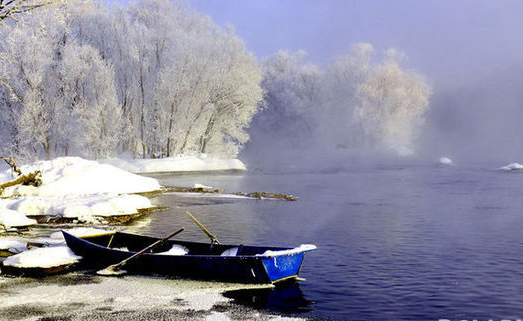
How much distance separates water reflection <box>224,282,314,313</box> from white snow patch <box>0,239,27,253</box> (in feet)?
23.9

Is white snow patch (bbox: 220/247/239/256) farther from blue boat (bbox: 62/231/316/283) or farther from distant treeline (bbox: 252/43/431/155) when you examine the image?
distant treeline (bbox: 252/43/431/155)

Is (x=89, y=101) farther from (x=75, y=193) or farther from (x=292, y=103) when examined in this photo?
(x=292, y=103)

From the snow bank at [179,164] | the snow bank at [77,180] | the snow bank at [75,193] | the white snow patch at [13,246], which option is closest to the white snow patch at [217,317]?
the white snow patch at [13,246]

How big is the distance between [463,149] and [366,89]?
21297 mm

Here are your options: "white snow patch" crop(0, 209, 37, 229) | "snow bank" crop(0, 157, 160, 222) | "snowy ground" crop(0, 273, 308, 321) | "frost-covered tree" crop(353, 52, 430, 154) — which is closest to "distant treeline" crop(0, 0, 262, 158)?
"snow bank" crop(0, 157, 160, 222)

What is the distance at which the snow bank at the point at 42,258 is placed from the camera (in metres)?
12.9

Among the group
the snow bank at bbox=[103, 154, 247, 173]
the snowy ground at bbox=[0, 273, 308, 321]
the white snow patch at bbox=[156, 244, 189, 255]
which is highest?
the snow bank at bbox=[103, 154, 247, 173]

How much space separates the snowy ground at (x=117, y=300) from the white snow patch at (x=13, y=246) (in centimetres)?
299

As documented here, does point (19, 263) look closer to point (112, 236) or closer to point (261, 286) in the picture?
point (112, 236)

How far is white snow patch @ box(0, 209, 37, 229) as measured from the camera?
18.3 metres

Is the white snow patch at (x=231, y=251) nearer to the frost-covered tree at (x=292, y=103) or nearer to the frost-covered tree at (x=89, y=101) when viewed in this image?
the frost-covered tree at (x=89, y=101)

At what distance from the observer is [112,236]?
596 inches

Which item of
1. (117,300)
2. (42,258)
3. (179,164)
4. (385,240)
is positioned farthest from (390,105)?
(117,300)

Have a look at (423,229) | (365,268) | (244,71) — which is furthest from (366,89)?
(365,268)
